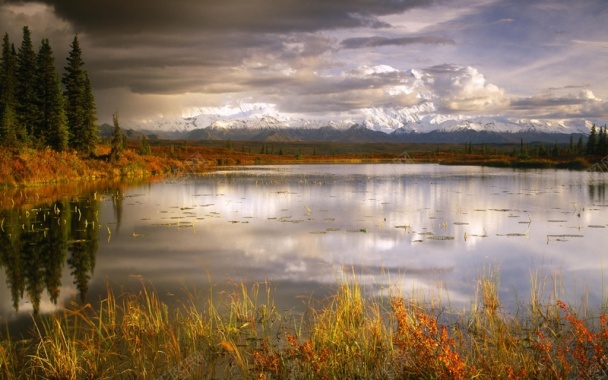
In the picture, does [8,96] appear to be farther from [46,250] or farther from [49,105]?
[46,250]

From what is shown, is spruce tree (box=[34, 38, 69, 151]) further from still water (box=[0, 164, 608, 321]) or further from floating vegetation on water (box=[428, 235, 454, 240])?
floating vegetation on water (box=[428, 235, 454, 240])

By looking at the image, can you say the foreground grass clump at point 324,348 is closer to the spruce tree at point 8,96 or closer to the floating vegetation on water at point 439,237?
the floating vegetation on water at point 439,237

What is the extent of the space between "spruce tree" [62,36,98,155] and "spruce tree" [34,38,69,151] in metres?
2.66

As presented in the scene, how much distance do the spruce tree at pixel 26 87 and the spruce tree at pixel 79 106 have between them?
4317 millimetres

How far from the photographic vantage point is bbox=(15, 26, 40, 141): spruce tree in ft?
211

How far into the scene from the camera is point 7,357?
9062 millimetres

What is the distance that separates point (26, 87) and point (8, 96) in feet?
19.4

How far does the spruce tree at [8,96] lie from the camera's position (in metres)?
54.6

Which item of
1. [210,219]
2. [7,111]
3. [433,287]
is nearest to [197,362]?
[433,287]

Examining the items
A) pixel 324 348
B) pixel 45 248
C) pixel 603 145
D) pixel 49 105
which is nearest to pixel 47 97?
pixel 49 105

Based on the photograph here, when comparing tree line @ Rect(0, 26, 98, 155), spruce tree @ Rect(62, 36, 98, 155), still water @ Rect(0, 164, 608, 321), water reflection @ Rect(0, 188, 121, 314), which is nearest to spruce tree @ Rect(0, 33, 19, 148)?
tree line @ Rect(0, 26, 98, 155)

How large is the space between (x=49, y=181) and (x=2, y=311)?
4745 cm

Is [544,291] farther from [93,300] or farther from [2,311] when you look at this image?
[2,311]

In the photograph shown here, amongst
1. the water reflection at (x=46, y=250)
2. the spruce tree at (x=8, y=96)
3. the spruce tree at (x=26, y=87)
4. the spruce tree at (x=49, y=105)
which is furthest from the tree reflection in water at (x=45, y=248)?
the spruce tree at (x=26, y=87)
